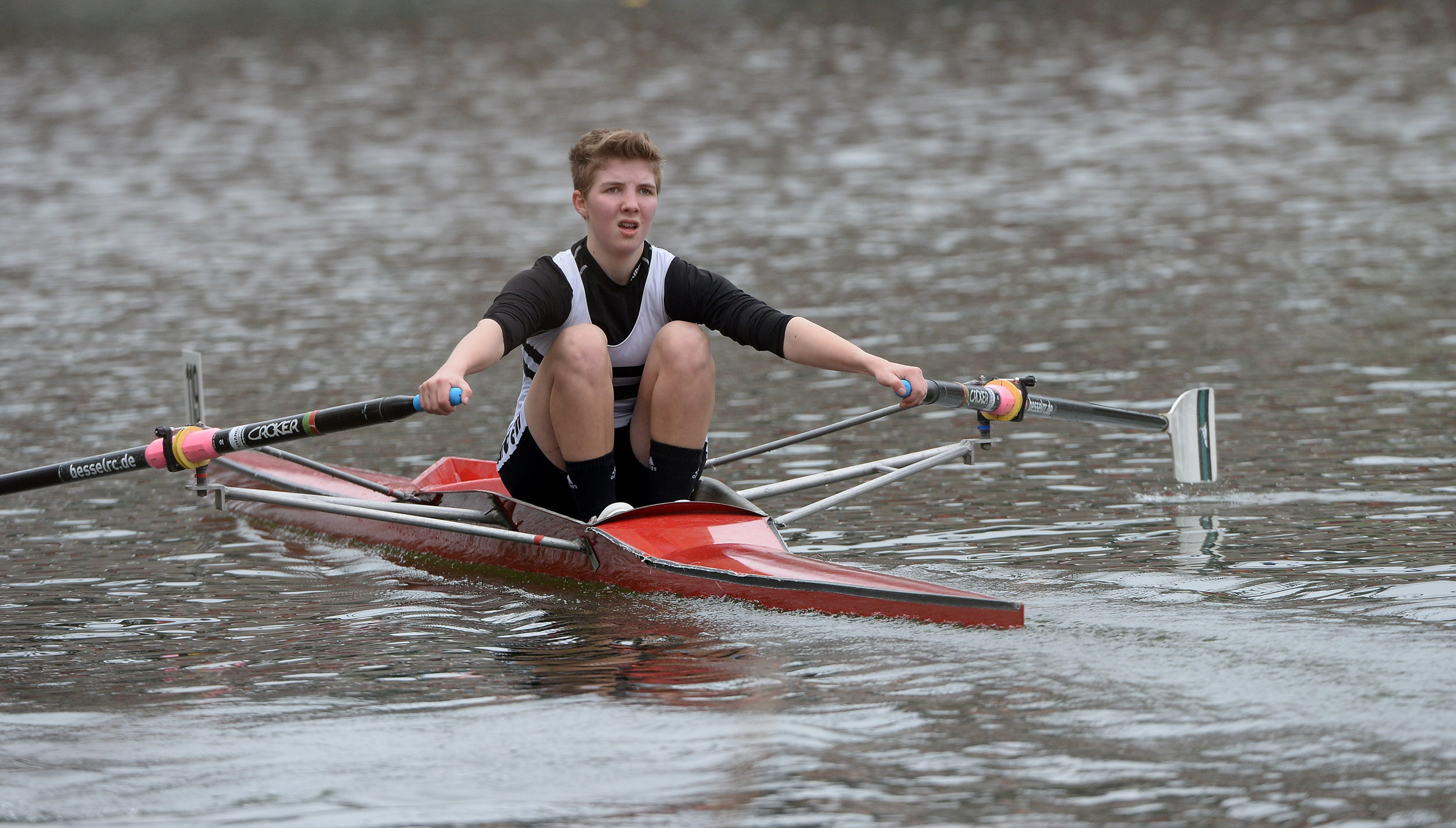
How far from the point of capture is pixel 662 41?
36562 mm

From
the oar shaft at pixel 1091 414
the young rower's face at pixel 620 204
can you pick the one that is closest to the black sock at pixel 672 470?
the young rower's face at pixel 620 204

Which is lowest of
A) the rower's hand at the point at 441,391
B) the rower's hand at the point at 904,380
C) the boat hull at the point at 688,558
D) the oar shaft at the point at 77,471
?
the boat hull at the point at 688,558

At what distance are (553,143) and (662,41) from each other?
1184 cm

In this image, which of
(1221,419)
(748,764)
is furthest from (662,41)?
(748,764)

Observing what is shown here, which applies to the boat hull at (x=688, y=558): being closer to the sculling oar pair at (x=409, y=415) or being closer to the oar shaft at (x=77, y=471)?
the sculling oar pair at (x=409, y=415)

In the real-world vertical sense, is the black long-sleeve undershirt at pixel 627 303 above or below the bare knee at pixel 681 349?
above

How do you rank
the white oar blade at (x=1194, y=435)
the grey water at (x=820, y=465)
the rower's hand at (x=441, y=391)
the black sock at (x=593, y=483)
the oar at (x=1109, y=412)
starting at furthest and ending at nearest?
the white oar blade at (x=1194, y=435) → the oar at (x=1109, y=412) → the black sock at (x=593, y=483) → the rower's hand at (x=441, y=391) → the grey water at (x=820, y=465)

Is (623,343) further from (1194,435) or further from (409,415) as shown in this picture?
(1194,435)

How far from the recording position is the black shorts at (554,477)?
21.9 ft

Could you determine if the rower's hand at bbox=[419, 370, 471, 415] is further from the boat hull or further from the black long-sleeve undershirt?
the boat hull

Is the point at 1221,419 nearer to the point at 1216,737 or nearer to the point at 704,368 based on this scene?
the point at 704,368

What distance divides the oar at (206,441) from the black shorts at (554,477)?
57cm

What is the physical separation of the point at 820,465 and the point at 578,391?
2970 mm

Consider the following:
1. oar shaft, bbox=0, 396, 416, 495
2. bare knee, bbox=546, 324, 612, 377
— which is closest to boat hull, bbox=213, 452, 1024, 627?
bare knee, bbox=546, 324, 612, 377
